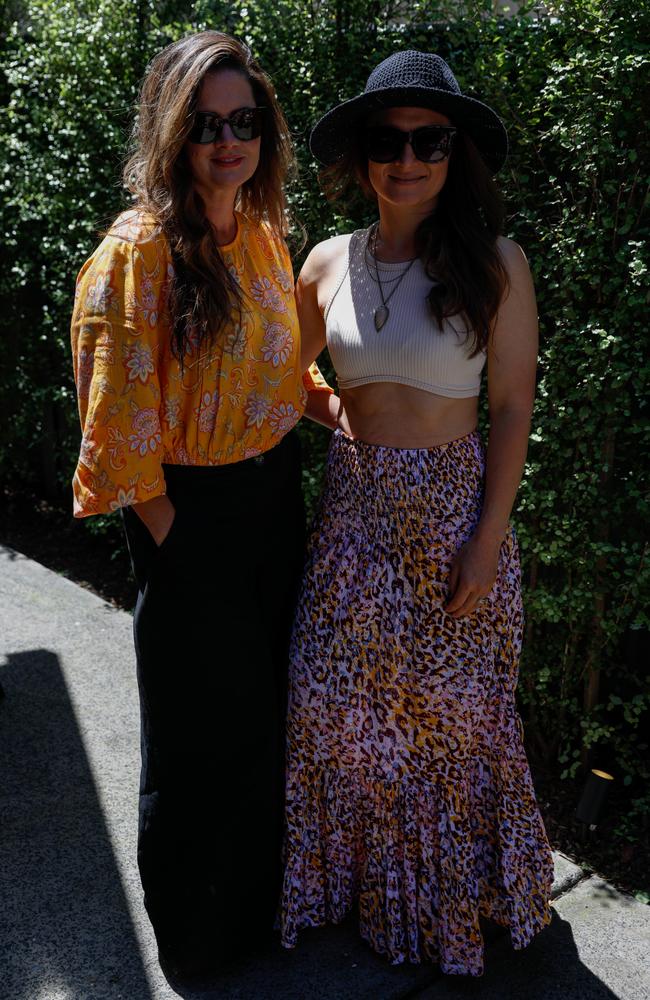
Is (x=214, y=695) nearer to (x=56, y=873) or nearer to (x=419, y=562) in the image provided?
(x=419, y=562)

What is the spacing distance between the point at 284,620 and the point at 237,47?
1359mm

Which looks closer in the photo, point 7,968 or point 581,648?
point 7,968

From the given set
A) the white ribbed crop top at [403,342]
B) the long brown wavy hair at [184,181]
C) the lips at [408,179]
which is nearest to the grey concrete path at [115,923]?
the white ribbed crop top at [403,342]

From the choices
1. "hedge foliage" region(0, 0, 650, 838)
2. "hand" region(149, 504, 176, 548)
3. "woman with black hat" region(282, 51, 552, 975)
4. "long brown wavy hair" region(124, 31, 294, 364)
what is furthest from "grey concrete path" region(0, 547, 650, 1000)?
"long brown wavy hair" region(124, 31, 294, 364)

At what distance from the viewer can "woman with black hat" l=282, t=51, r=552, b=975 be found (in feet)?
7.38

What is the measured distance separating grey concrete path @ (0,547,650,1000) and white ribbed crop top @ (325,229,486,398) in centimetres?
148

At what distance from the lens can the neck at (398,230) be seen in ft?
7.66

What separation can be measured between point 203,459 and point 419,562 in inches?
22.3

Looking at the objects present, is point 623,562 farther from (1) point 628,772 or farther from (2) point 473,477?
(2) point 473,477

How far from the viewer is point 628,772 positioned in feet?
10.7

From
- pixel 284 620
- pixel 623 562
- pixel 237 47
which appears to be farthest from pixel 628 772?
pixel 237 47

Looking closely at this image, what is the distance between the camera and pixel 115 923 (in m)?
2.69

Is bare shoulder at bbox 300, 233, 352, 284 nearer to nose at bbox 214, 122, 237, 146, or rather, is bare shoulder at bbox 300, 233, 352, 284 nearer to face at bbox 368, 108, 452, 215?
face at bbox 368, 108, 452, 215

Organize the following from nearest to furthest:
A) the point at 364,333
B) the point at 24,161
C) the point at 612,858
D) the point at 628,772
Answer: the point at 364,333, the point at 612,858, the point at 628,772, the point at 24,161
